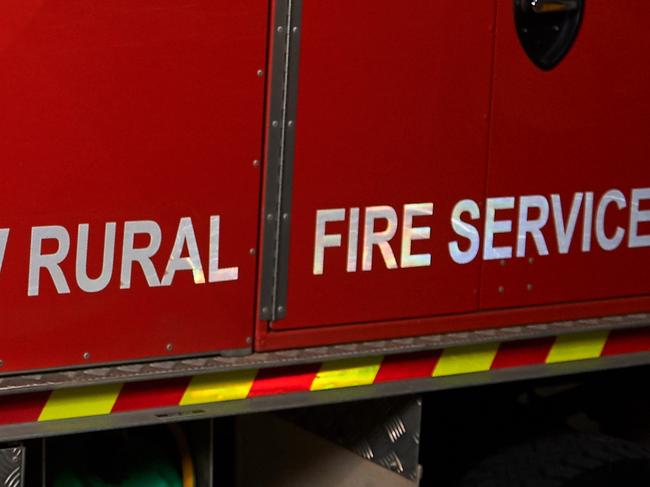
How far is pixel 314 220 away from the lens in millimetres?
2857

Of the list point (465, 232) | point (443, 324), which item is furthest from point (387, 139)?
point (443, 324)

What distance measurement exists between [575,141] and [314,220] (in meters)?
0.72

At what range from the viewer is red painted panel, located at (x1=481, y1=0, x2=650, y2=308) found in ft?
10.2

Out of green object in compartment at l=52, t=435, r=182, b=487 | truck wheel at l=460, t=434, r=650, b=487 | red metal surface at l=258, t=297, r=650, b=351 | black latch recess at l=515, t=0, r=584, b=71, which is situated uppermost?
black latch recess at l=515, t=0, r=584, b=71

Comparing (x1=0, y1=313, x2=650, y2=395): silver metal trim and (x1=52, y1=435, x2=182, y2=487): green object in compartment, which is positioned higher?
(x1=0, y1=313, x2=650, y2=395): silver metal trim

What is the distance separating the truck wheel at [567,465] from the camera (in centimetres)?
332

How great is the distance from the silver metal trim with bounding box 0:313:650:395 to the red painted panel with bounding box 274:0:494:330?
0.06 meters

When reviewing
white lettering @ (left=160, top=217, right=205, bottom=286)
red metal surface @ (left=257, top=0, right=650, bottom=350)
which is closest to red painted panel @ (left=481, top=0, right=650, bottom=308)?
red metal surface @ (left=257, top=0, right=650, bottom=350)

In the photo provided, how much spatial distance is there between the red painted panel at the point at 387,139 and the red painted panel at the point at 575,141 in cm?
6

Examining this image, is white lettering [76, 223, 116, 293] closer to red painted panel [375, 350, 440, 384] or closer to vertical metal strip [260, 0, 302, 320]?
vertical metal strip [260, 0, 302, 320]

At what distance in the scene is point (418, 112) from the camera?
2.96m

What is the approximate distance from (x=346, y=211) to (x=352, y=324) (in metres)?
0.25

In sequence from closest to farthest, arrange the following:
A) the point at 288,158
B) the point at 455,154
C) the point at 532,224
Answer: the point at 288,158 < the point at 455,154 < the point at 532,224

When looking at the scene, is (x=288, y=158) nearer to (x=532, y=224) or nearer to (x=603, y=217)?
(x=532, y=224)
